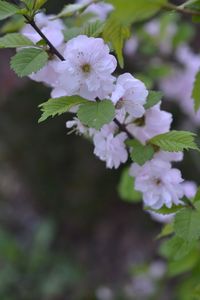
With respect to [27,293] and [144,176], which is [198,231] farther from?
[27,293]

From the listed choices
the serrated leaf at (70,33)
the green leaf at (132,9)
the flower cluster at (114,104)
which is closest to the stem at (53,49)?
the flower cluster at (114,104)

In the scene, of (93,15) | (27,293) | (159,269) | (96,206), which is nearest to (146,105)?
(93,15)

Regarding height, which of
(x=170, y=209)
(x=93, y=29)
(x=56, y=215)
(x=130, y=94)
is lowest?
(x=56, y=215)

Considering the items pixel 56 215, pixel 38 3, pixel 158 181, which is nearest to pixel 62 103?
pixel 38 3

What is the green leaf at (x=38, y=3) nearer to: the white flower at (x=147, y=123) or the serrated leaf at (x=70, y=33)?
the serrated leaf at (x=70, y=33)

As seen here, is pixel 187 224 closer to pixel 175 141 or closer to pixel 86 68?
pixel 175 141

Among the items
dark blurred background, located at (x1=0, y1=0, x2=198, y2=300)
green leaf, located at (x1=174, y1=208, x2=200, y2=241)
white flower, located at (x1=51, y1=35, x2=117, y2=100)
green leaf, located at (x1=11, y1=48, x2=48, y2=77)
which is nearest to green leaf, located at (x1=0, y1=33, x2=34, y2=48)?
green leaf, located at (x1=11, y1=48, x2=48, y2=77)

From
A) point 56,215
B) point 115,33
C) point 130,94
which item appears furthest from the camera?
point 56,215
